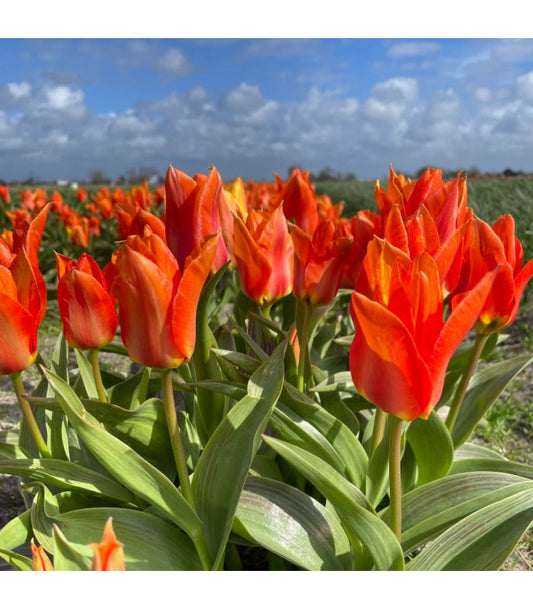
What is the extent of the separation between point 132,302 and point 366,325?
40 centimetres

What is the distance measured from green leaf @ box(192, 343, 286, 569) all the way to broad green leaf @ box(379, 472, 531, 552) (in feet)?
1.19

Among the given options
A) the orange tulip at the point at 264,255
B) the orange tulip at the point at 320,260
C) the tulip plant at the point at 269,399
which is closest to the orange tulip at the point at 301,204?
the tulip plant at the point at 269,399

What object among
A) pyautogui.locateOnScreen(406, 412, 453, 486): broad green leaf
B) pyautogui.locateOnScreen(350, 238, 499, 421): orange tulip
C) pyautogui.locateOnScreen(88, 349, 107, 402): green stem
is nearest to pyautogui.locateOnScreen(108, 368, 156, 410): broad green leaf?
pyautogui.locateOnScreen(88, 349, 107, 402): green stem

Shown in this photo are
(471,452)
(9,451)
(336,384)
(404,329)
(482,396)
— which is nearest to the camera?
(404,329)

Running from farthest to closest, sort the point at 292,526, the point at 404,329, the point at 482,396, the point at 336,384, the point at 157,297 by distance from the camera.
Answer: the point at 482,396 → the point at 336,384 → the point at 292,526 → the point at 157,297 → the point at 404,329

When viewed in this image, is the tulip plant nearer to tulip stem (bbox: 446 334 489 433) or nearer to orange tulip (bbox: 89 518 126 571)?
tulip stem (bbox: 446 334 489 433)

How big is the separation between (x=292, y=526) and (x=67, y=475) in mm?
507

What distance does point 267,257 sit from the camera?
1627mm

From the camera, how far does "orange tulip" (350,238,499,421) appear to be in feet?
3.10

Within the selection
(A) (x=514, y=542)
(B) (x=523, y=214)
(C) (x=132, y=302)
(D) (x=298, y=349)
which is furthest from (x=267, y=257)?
(B) (x=523, y=214)

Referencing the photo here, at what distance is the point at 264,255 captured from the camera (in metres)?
1.61

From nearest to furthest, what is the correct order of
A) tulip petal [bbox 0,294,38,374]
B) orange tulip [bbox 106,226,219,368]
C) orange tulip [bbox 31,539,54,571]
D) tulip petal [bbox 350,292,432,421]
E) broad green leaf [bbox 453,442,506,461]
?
orange tulip [bbox 31,539,54,571] → tulip petal [bbox 350,292,432,421] → orange tulip [bbox 106,226,219,368] → tulip petal [bbox 0,294,38,374] → broad green leaf [bbox 453,442,506,461]

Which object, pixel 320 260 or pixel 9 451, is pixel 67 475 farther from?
pixel 320 260

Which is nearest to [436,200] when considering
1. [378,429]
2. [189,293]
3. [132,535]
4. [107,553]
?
[378,429]
